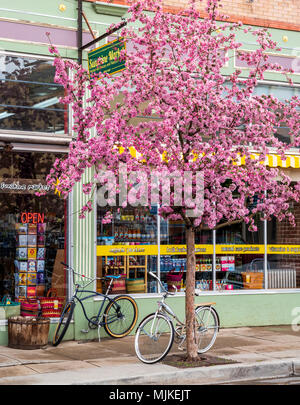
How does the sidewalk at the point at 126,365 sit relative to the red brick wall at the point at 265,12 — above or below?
below

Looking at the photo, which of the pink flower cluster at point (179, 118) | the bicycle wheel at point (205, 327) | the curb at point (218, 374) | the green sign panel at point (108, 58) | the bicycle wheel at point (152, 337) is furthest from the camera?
the green sign panel at point (108, 58)

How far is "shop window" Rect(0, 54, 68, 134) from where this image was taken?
11609mm

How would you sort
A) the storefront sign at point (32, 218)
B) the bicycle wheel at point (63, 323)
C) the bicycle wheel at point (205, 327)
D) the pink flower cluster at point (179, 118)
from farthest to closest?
A: the storefront sign at point (32, 218) < the bicycle wheel at point (63, 323) < the bicycle wheel at point (205, 327) < the pink flower cluster at point (179, 118)

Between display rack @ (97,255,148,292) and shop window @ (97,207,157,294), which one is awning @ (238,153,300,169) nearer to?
shop window @ (97,207,157,294)

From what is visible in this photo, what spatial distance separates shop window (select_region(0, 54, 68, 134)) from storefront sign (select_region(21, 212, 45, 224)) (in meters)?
1.50

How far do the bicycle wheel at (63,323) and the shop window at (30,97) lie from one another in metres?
3.15

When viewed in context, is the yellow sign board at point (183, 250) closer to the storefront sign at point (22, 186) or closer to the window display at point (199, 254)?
the window display at point (199, 254)

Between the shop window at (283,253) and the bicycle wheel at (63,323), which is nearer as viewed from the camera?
the bicycle wheel at (63,323)

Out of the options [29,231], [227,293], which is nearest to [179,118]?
[29,231]

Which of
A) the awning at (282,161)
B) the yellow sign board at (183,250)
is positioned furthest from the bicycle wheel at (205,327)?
the awning at (282,161)

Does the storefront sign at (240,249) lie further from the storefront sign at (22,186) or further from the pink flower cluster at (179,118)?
the storefront sign at (22,186)

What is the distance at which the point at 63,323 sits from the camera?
455 inches

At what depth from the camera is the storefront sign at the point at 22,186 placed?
11.6 m

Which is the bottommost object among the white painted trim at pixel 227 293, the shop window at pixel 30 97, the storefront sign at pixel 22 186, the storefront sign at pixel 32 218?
the white painted trim at pixel 227 293
